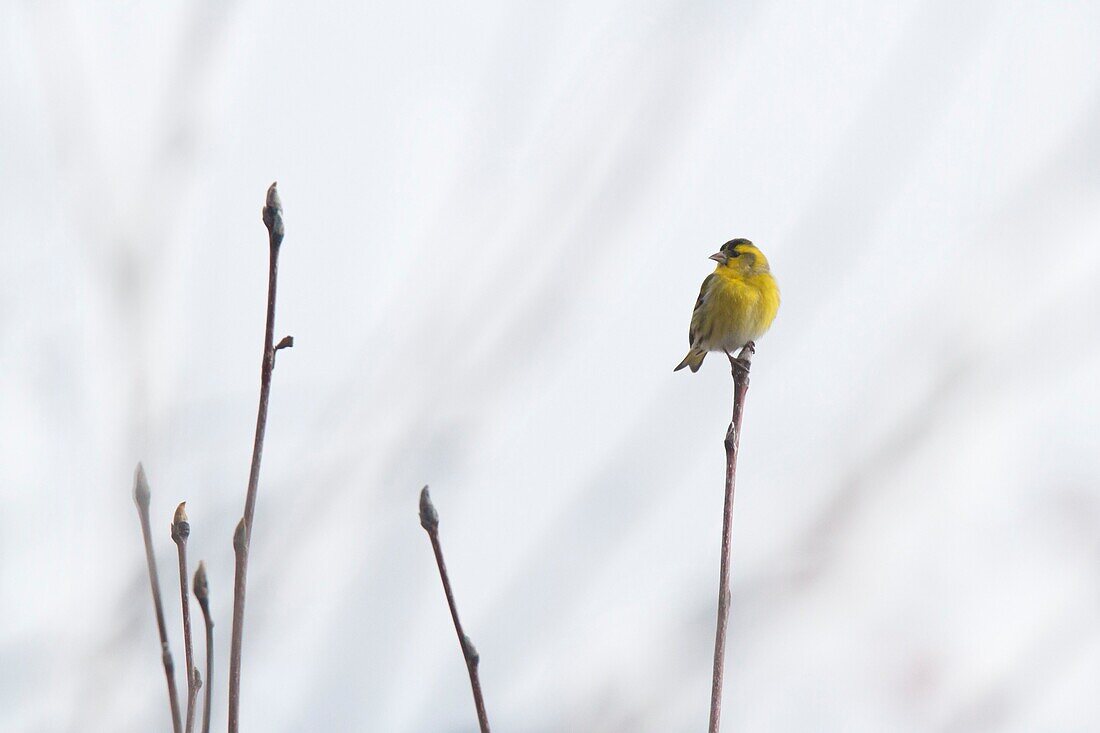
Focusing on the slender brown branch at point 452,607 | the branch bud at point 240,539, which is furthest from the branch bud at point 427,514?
the branch bud at point 240,539

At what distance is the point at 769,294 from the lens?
618 cm

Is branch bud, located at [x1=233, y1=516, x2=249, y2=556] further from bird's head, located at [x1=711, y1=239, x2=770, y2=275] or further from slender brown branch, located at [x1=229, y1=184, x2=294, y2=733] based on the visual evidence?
bird's head, located at [x1=711, y1=239, x2=770, y2=275]

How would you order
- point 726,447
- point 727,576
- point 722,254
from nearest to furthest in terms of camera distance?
point 727,576 < point 726,447 < point 722,254

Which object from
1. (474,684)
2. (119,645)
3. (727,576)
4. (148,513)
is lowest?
(474,684)

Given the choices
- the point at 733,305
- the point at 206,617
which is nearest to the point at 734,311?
the point at 733,305

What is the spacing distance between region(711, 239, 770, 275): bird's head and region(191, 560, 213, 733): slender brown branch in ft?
15.6

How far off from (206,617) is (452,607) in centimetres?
44

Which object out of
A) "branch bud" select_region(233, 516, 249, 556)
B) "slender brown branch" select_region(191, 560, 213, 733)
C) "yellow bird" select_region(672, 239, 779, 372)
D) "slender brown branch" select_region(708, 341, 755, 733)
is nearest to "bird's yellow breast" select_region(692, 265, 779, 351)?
"yellow bird" select_region(672, 239, 779, 372)

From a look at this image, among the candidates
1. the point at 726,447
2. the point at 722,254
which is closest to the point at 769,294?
the point at 722,254

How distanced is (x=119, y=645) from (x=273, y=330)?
35.1 inches

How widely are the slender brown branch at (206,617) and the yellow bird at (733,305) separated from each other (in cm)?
437

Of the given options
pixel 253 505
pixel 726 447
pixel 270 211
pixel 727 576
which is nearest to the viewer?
pixel 253 505

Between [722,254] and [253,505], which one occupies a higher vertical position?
[722,254]

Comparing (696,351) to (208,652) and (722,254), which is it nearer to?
(722,254)
